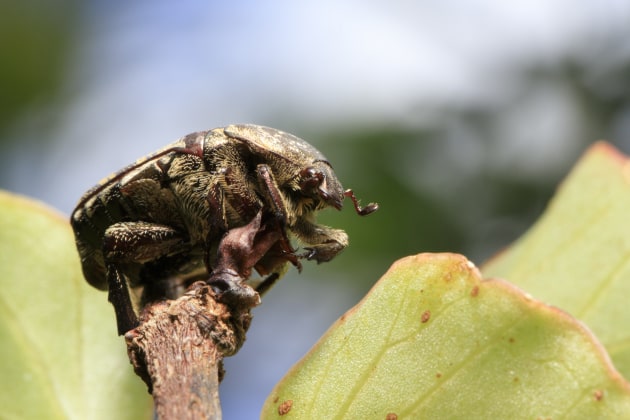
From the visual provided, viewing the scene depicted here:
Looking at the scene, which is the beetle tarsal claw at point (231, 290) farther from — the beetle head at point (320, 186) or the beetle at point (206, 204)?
the beetle head at point (320, 186)

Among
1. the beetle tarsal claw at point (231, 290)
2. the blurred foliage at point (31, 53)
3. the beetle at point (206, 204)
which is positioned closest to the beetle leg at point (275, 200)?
the beetle at point (206, 204)

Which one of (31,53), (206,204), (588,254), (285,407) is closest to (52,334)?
(206,204)

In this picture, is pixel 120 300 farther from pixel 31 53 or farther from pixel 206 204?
pixel 31 53

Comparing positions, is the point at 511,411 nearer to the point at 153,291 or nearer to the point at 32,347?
the point at 153,291

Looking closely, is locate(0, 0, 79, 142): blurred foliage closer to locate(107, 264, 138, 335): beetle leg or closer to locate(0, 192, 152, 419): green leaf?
locate(0, 192, 152, 419): green leaf

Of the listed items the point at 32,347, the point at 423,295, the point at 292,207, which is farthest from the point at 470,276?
the point at 32,347

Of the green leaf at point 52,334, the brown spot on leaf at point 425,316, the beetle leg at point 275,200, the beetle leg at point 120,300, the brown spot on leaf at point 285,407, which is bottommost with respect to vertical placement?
the green leaf at point 52,334

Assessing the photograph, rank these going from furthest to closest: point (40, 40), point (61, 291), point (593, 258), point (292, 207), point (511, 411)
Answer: point (40, 40) → point (61, 291) → point (593, 258) → point (292, 207) → point (511, 411)

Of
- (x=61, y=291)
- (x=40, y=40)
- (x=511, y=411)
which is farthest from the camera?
(x=40, y=40)
